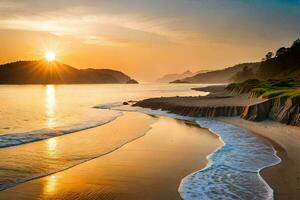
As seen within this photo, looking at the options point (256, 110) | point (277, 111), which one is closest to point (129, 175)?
point (277, 111)

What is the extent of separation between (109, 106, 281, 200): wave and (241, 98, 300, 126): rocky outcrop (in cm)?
671

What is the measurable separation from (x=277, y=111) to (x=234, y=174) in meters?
19.5

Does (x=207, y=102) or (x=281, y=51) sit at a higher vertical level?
(x=281, y=51)

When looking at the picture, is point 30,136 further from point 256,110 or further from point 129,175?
point 256,110

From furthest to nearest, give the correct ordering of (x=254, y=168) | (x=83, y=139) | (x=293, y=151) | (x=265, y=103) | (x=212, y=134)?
(x=265, y=103) < (x=212, y=134) < (x=83, y=139) < (x=293, y=151) < (x=254, y=168)

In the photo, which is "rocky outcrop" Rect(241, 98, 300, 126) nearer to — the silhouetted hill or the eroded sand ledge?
the eroded sand ledge

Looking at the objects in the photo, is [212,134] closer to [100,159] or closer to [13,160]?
[100,159]

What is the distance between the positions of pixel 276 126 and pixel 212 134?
573cm

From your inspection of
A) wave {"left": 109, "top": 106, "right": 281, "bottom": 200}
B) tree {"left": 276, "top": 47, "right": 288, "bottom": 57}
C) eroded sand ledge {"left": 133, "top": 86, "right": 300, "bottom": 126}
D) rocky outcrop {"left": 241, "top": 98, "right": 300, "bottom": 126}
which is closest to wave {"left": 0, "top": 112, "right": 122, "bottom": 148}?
wave {"left": 109, "top": 106, "right": 281, "bottom": 200}

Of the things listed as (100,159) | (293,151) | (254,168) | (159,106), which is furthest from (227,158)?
(159,106)

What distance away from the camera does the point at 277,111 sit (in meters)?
33.1

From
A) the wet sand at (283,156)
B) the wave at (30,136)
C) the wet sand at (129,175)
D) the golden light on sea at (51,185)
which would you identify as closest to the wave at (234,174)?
the wet sand at (283,156)

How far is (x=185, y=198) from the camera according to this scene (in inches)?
479

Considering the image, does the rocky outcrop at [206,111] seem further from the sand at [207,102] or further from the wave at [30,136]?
the wave at [30,136]
